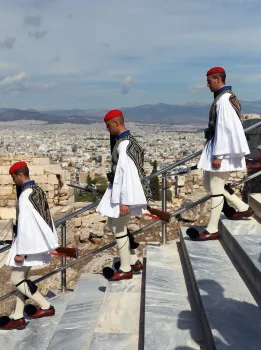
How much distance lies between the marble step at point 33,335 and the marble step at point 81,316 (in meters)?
0.20

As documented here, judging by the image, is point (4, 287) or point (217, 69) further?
point (4, 287)

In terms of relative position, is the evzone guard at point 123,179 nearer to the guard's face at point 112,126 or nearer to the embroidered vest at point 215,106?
the guard's face at point 112,126

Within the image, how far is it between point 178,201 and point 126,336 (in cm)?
789

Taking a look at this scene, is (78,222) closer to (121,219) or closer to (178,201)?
(178,201)

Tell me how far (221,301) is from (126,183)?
54.5 inches

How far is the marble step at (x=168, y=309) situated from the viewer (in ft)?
11.3

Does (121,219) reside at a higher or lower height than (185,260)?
higher

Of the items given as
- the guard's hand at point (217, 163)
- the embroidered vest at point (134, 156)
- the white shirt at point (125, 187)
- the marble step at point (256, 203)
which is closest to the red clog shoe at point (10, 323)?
the white shirt at point (125, 187)

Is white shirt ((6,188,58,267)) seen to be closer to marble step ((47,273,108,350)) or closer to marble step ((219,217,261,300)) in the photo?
marble step ((47,273,108,350))

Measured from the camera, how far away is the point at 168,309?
3.99 m

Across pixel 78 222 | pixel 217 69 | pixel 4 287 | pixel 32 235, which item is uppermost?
pixel 217 69

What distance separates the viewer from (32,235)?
14.1 feet

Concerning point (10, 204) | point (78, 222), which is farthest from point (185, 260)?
point (10, 204)

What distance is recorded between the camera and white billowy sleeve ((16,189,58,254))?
14.1ft
